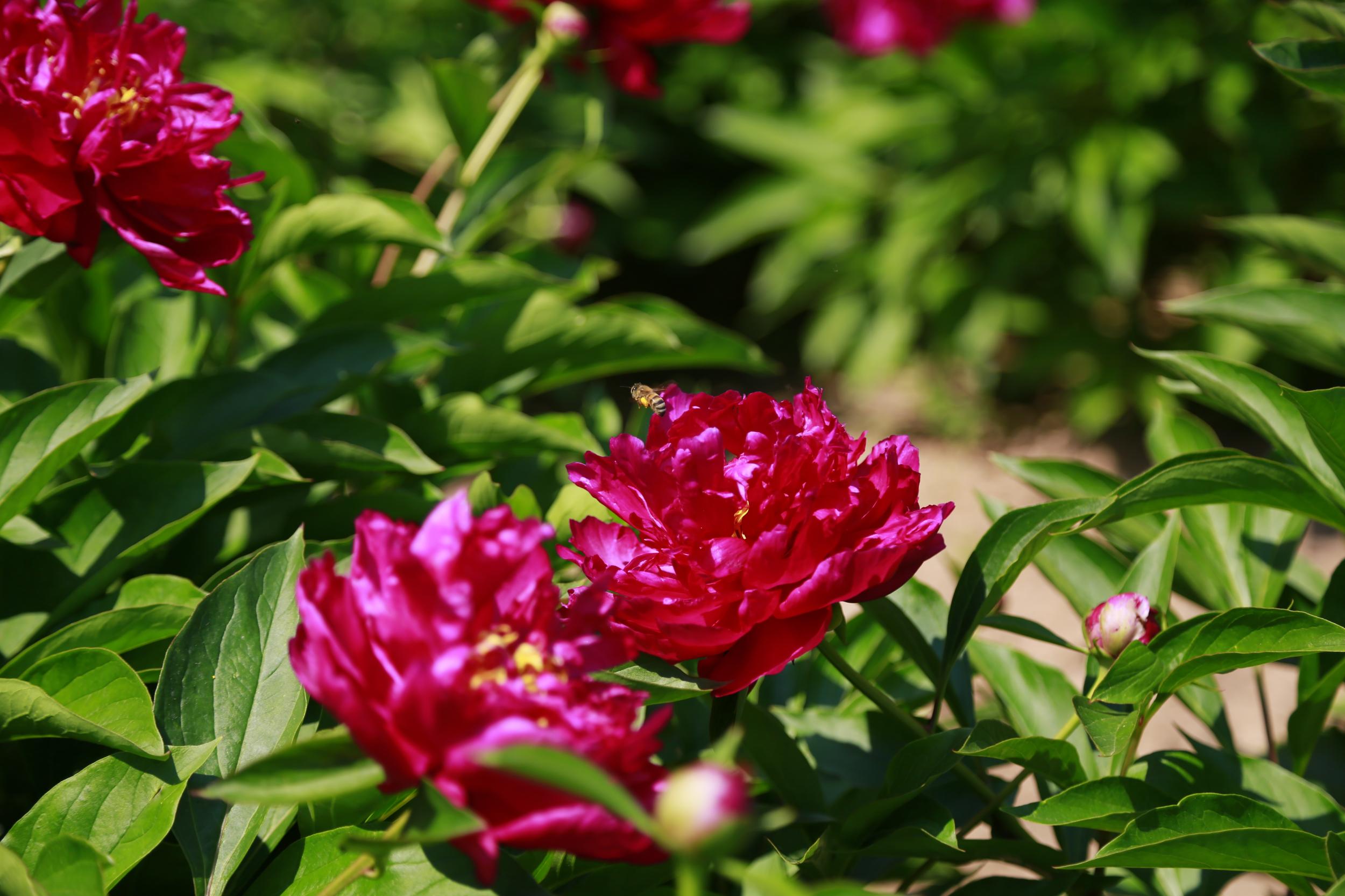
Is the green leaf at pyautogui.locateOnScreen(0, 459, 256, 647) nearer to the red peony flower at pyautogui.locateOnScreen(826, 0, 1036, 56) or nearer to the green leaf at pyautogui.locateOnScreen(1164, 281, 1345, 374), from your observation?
the green leaf at pyautogui.locateOnScreen(1164, 281, 1345, 374)

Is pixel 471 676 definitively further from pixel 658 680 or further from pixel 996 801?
pixel 996 801

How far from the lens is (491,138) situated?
1384 mm

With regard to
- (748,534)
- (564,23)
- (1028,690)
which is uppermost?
(564,23)

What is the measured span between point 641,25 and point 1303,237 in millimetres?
794

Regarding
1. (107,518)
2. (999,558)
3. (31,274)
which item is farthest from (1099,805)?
(31,274)

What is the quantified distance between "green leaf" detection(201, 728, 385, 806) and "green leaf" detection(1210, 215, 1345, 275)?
110cm

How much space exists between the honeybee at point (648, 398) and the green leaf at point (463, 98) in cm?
44

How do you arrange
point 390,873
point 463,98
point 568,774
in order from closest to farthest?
point 568,774
point 390,873
point 463,98

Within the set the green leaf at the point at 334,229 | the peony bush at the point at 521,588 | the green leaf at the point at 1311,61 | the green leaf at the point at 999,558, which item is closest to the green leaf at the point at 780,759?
the peony bush at the point at 521,588

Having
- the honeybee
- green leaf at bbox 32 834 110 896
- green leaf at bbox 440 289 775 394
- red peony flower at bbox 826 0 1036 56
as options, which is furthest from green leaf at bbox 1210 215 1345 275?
red peony flower at bbox 826 0 1036 56

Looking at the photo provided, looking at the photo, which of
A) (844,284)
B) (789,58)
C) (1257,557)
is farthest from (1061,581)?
(789,58)

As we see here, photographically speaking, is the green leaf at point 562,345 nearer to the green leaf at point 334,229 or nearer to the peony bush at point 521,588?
the peony bush at point 521,588

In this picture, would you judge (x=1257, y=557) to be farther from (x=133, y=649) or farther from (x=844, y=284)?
(x=844, y=284)

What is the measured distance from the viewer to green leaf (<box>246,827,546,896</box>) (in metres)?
0.55
